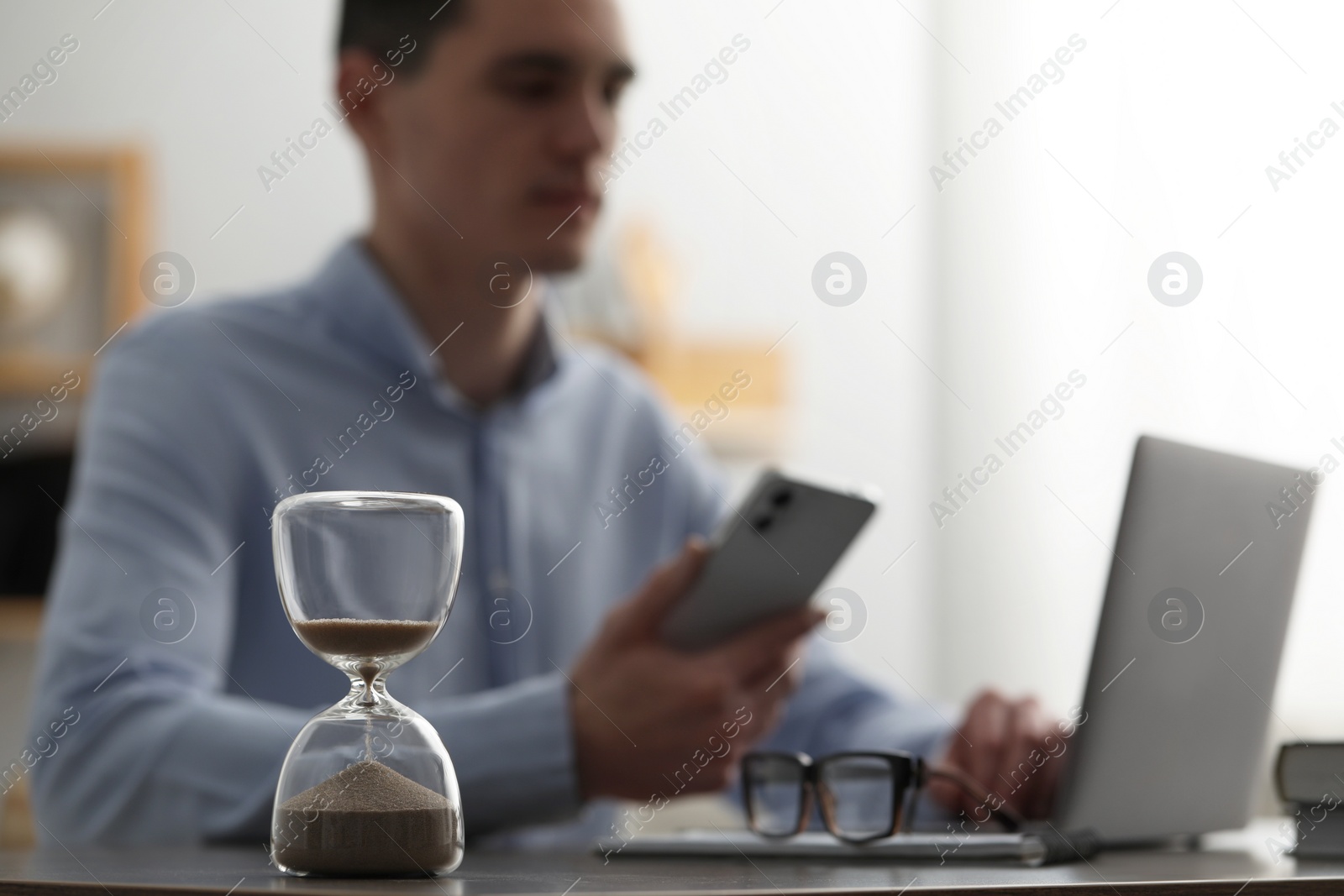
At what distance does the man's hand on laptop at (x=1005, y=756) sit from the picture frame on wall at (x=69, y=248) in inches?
92.1

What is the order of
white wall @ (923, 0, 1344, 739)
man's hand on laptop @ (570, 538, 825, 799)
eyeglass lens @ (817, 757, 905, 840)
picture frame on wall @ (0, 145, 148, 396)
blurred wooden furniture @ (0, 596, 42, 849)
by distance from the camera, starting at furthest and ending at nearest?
picture frame on wall @ (0, 145, 148, 396)
blurred wooden furniture @ (0, 596, 42, 849)
white wall @ (923, 0, 1344, 739)
man's hand on laptop @ (570, 538, 825, 799)
eyeglass lens @ (817, 757, 905, 840)

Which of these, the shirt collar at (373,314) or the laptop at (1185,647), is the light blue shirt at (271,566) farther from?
the laptop at (1185,647)

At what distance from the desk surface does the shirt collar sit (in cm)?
69

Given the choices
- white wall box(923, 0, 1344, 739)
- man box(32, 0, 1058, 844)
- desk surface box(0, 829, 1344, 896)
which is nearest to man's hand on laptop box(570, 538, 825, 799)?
man box(32, 0, 1058, 844)

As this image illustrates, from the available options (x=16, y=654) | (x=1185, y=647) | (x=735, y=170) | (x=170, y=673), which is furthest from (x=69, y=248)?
(x=1185, y=647)

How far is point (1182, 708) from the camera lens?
2.93 feet

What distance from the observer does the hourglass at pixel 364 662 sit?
631 millimetres

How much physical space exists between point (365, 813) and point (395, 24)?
1.12 metres

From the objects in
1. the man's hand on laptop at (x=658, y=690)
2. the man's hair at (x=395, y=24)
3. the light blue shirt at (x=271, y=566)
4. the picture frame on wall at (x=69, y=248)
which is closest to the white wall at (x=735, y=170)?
the picture frame on wall at (x=69, y=248)

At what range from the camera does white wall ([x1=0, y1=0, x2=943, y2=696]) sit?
9.84 feet

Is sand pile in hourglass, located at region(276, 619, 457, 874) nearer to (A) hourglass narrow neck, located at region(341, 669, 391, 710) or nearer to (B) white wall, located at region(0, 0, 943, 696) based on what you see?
(A) hourglass narrow neck, located at region(341, 669, 391, 710)

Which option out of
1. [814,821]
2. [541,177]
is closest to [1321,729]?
[814,821]

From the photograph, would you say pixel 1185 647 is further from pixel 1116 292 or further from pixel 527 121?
pixel 1116 292

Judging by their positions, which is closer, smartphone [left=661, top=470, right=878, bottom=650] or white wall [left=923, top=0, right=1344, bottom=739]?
smartphone [left=661, top=470, right=878, bottom=650]
